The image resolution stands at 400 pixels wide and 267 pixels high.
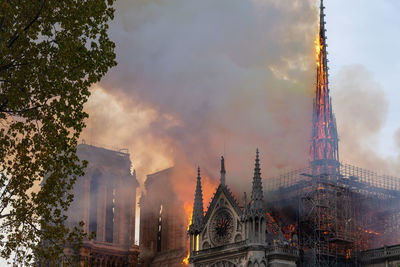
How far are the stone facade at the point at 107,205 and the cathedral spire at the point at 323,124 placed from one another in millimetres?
43311

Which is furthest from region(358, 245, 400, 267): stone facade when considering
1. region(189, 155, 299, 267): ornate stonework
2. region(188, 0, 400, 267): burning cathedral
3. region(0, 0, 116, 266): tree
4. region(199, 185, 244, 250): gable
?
region(0, 0, 116, 266): tree

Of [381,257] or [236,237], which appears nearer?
[381,257]

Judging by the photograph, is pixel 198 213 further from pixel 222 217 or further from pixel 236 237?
pixel 236 237

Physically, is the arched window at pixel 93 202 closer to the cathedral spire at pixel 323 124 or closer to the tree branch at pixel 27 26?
the cathedral spire at pixel 323 124

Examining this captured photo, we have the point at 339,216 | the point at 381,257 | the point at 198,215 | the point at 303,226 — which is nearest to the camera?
the point at 381,257

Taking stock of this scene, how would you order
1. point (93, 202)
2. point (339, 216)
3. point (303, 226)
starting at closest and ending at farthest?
1. point (339, 216)
2. point (303, 226)
3. point (93, 202)

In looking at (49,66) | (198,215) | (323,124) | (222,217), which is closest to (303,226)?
(222,217)

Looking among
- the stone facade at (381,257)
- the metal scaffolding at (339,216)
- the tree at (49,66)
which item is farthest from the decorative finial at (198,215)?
the tree at (49,66)

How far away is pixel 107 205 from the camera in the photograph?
135 m

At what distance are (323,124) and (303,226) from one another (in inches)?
1077

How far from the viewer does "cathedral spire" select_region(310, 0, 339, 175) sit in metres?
101

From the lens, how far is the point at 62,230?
104 ft

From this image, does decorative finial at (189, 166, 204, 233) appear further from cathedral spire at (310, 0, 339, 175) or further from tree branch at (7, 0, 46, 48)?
tree branch at (7, 0, 46, 48)

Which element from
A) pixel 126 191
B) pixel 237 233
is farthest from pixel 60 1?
pixel 126 191
